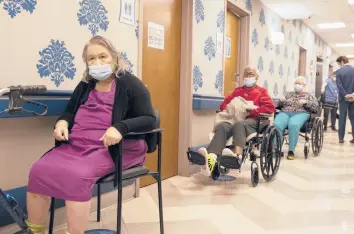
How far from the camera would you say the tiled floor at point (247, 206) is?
238 cm

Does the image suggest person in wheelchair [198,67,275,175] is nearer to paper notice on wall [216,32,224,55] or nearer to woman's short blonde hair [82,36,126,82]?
paper notice on wall [216,32,224,55]

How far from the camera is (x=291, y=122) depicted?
15.5 feet

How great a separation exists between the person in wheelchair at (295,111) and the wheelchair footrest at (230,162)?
6.01 feet

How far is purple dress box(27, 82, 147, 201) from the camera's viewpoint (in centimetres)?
164

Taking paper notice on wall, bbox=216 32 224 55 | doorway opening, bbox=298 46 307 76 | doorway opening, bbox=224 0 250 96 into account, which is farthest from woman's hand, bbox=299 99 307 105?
doorway opening, bbox=298 46 307 76

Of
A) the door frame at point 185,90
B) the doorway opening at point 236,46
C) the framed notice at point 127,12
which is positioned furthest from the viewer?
the doorway opening at point 236,46

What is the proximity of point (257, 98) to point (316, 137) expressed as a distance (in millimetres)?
2053

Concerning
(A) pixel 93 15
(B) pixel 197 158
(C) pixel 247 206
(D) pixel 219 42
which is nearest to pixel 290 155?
(D) pixel 219 42

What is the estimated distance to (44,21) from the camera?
2.10m

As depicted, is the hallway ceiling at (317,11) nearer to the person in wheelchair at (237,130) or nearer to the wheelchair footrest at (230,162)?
the person in wheelchair at (237,130)

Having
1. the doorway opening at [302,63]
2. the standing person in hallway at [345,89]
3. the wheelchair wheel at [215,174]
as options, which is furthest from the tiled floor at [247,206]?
the doorway opening at [302,63]

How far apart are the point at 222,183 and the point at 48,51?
6.61 feet

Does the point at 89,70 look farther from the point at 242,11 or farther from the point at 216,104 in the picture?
the point at 242,11

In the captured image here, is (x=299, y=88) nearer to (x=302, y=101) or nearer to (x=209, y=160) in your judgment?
(x=302, y=101)
